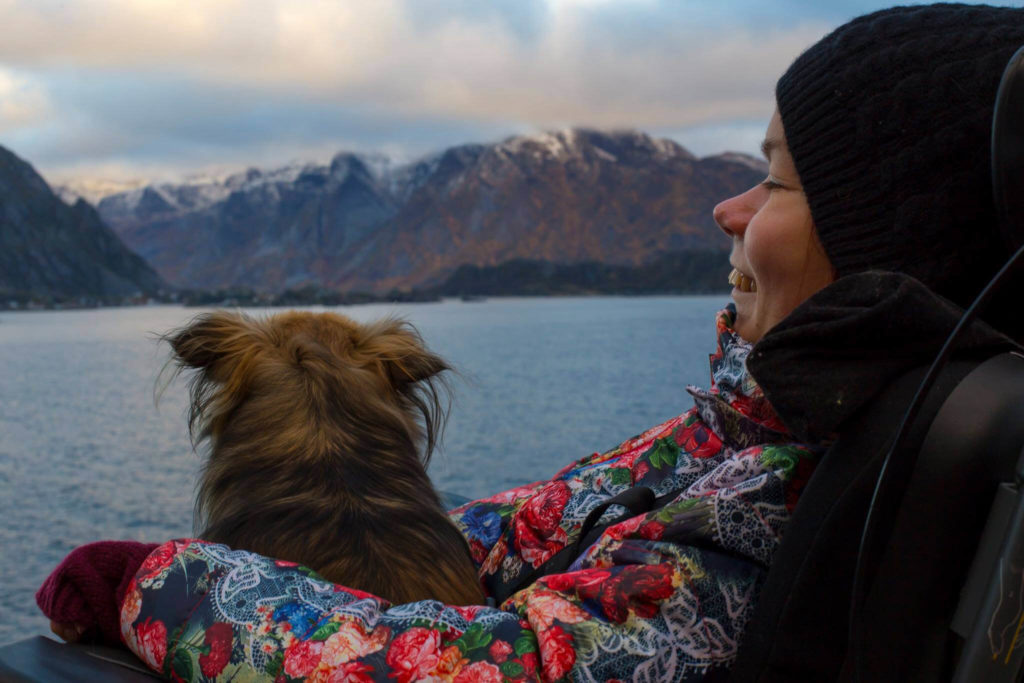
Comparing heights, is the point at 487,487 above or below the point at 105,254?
below

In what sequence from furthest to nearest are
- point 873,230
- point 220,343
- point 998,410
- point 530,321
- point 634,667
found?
point 530,321, point 220,343, point 873,230, point 634,667, point 998,410

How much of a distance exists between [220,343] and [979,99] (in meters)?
2.21

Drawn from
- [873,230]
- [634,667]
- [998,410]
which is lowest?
[634,667]

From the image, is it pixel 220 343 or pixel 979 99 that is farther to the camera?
pixel 220 343

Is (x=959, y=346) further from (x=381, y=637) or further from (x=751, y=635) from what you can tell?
(x=381, y=637)

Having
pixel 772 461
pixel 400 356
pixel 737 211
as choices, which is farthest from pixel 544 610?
pixel 400 356

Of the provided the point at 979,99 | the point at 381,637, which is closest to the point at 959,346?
the point at 979,99

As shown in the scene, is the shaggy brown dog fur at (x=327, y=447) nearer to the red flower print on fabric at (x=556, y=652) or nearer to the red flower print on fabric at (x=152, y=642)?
the red flower print on fabric at (x=152, y=642)

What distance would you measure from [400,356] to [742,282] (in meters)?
1.27

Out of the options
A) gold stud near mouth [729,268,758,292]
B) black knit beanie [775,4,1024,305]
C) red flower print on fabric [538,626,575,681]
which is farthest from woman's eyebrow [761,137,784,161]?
red flower print on fabric [538,626,575,681]

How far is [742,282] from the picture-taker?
79.7 inches

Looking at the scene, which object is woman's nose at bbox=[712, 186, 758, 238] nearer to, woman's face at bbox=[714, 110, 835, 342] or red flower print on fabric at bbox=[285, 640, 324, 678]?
woman's face at bbox=[714, 110, 835, 342]

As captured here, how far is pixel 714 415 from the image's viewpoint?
76.0 inches

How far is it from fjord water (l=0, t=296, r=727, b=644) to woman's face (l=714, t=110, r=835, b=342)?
1741 millimetres
